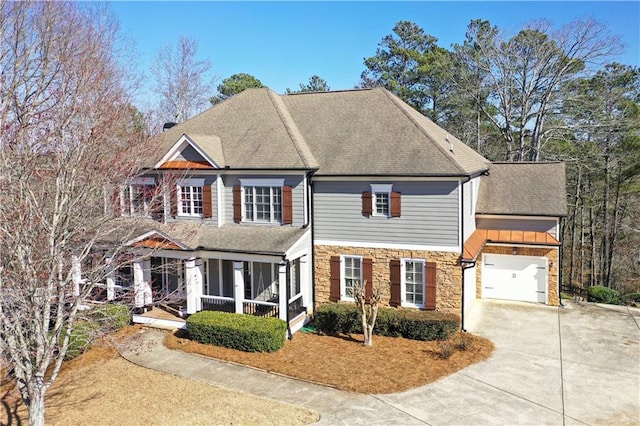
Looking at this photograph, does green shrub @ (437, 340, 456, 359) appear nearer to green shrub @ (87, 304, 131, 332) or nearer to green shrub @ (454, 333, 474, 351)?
green shrub @ (454, 333, 474, 351)

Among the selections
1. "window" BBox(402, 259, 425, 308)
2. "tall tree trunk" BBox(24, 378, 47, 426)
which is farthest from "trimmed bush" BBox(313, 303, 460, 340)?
"tall tree trunk" BBox(24, 378, 47, 426)

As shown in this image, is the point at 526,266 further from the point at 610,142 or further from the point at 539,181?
the point at 610,142

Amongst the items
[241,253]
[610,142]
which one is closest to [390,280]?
[241,253]

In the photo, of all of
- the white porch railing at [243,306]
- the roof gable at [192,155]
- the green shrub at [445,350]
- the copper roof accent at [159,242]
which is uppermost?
the roof gable at [192,155]

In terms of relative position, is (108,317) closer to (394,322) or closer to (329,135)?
(394,322)

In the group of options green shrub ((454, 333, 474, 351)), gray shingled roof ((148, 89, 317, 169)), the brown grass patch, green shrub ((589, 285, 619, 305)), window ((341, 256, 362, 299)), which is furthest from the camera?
green shrub ((589, 285, 619, 305))

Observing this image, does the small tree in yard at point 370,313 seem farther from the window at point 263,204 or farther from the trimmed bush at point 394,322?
the window at point 263,204

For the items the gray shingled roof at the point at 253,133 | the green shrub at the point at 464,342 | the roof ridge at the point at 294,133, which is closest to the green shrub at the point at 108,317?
the gray shingled roof at the point at 253,133
